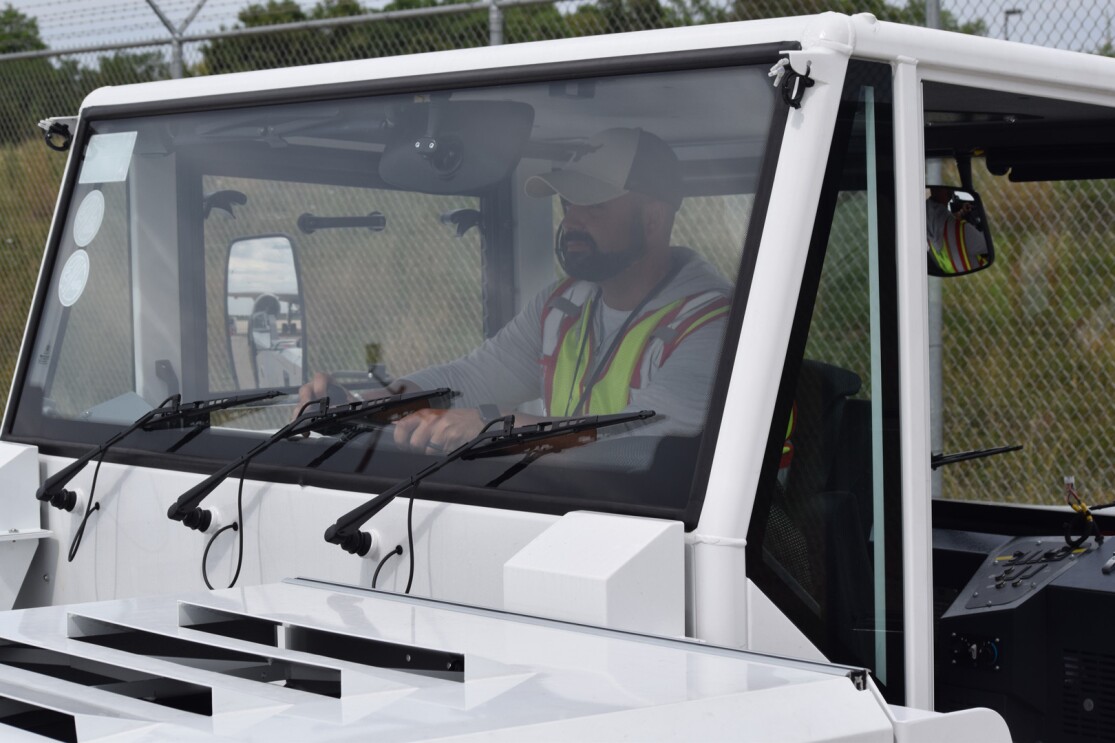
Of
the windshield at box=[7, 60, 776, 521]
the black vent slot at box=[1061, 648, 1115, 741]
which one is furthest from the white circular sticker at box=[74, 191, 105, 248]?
the black vent slot at box=[1061, 648, 1115, 741]

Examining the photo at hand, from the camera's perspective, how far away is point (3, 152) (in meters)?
11.2

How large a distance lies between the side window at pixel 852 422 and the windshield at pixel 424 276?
139 millimetres

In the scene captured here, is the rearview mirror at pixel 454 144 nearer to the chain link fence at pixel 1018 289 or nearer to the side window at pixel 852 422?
the side window at pixel 852 422

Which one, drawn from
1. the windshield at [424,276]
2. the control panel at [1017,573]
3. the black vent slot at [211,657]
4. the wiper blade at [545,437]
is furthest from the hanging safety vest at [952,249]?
the black vent slot at [211,657]

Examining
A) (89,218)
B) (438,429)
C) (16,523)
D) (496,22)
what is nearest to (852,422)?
(438,429)

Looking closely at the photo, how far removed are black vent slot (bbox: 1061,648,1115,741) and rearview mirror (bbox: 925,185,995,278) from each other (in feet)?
3.05

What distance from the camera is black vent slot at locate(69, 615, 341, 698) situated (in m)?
2.03

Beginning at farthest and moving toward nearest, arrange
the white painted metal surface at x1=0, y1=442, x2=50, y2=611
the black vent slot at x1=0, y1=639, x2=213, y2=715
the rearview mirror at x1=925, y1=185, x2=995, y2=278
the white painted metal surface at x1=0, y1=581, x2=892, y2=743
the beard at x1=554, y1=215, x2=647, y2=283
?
the rearview mirror at x1=925, y1=185, x2=995, y2=278, the white painted metal surface at x1=0, y1=442, x2=50, y2=611, the beard at x1=554, y1=215, x2=647, y2=283, the black vent slot at x1=0, y1=639, x2=213, y2=715, the white painted metal surface at x1=0, y1=581, x2=892, y2=743

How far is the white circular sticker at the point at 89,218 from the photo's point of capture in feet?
11.1

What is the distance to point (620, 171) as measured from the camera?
8.38 ft

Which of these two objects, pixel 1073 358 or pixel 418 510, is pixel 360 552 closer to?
pixel 418 510

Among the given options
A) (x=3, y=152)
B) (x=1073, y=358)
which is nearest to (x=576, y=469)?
(x=1073, y=358)

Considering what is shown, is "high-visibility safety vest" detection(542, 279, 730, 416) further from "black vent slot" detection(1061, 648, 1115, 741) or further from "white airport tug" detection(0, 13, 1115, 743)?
"black vent slot" detection(1061, 648, 1115, 741)

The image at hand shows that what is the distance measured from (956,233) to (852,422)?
1055 mm
